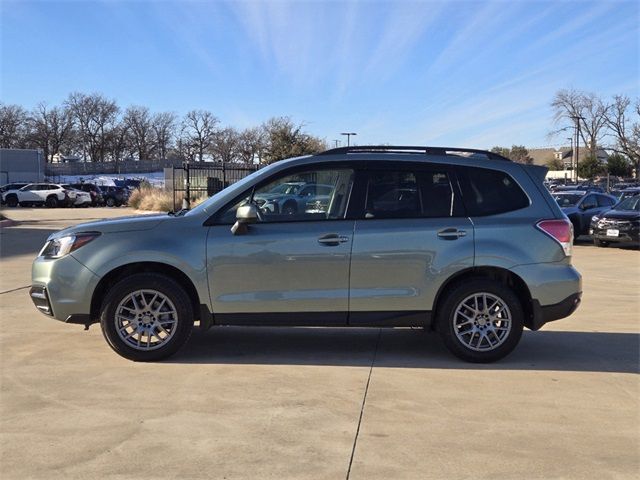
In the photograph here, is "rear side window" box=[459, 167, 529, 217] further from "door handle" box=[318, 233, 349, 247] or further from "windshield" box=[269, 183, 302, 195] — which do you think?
"windshield" box=[269, 183, 302, 195]

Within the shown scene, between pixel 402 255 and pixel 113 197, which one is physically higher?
pixel 113 197

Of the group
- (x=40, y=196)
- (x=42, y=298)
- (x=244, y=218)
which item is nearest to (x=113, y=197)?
(x=40, y=196)

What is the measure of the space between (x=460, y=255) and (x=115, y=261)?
3.12 m

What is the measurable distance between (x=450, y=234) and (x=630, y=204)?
1463 cm

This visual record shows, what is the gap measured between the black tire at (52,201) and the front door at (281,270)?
1640 inches

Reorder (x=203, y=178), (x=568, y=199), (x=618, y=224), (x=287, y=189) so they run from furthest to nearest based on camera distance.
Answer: (x=203, y=178) < (x=568, y=199) < (x=618, y=224) < (x=287, y=189)

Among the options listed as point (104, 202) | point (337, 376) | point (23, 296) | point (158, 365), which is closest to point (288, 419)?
point (337, 376)

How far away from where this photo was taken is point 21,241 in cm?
1764

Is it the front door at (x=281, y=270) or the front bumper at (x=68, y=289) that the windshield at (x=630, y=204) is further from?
the front bumper at (x=68, y=289)

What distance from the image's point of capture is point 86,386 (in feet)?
16.5

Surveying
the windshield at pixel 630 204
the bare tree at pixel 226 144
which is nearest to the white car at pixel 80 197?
the windshield at pixel 630 204

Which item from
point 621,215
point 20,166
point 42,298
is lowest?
point 42,298

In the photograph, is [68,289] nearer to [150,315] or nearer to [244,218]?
[150,315]

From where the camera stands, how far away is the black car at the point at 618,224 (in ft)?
54.5
